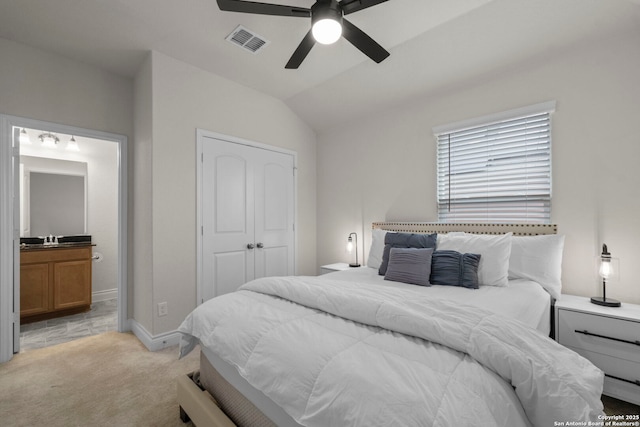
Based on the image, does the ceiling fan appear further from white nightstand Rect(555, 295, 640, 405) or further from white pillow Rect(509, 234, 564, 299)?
white nightstand Rect(555, 295, 640, 405)

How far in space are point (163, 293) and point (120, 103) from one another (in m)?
2.07

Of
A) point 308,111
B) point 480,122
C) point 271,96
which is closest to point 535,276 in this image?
point 480,122

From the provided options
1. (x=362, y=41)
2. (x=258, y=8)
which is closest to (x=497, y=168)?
(x=362, y=41)

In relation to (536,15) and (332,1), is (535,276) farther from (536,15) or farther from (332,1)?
(332,1)

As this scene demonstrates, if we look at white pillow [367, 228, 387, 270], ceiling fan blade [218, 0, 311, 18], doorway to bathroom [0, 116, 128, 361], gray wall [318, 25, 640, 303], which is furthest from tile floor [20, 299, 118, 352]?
gray wall [318, 25, 640, 303]

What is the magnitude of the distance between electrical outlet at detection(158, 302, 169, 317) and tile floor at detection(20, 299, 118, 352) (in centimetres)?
97

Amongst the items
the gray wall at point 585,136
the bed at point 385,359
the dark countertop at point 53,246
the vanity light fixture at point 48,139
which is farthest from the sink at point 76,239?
the gray wall at point 585,136

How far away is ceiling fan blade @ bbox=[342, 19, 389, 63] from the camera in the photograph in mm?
1861

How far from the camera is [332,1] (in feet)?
5.62

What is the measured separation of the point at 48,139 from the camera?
381 cm

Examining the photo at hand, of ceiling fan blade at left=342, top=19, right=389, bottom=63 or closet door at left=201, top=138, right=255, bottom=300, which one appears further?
closet door at left=201, top=138, right=255, bottom=300

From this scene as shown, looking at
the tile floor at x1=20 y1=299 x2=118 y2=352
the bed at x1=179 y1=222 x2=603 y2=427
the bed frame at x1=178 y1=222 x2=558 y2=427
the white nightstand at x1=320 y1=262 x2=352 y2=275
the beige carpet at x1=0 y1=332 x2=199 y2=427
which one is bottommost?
the tile floor at x1=20 y1=299 x2=118 y2=352

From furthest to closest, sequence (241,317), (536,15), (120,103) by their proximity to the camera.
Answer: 1. (120,103)
2. (536,15)
3. (241,317)

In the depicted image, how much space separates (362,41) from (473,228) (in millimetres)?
1938
